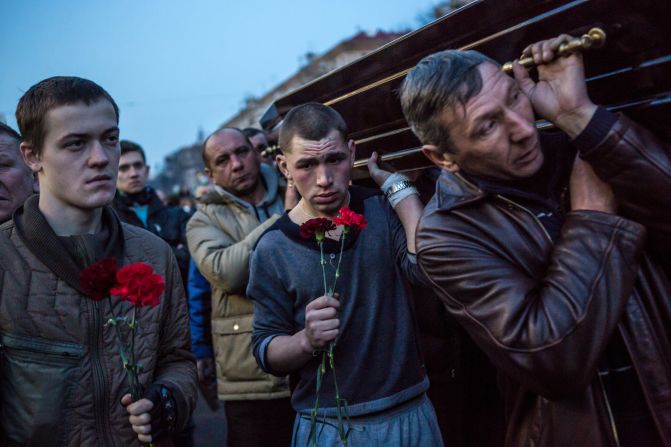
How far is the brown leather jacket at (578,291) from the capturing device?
140cm

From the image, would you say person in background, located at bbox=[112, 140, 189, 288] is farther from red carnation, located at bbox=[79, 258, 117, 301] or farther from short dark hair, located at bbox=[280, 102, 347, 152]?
red carnation, located at bbox=[79, 258, 117, 301]

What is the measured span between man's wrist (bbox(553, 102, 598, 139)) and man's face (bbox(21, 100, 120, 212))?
1524 millimetres

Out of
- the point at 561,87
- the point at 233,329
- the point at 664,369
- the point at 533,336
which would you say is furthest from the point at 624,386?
the point at 233,329

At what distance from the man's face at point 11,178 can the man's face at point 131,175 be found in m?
2.56

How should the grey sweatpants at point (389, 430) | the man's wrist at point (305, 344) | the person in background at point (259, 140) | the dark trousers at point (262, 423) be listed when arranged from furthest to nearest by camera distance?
1. the person in background at point (259, 140)
2. the dark trousers at point (262, 423)
3. the grey sweatpants at point (389, 430)
4. the man's wrist at point (305, 344)

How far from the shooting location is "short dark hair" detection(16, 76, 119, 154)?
1.97m

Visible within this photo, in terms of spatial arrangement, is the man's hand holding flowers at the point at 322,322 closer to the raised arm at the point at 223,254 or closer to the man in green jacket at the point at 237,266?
the man in green jacket at the point at 237,266

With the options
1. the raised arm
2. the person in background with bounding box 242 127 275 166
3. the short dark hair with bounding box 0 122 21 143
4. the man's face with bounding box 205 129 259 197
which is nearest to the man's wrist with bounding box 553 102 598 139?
the raised arm

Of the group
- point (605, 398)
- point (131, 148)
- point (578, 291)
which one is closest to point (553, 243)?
point (578, 291)

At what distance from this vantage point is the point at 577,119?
1471 millimetres

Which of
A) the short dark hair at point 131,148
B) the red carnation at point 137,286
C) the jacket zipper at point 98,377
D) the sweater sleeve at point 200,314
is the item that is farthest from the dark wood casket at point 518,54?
the short dark hair at point 131,148

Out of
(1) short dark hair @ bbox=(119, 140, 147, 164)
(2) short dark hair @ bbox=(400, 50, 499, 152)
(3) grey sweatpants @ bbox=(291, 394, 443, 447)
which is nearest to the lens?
(2) short dark hair @ bbox=(400, 50, 499, 152)

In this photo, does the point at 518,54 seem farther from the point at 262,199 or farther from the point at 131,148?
the point at 131,148

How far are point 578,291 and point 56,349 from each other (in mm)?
1625
